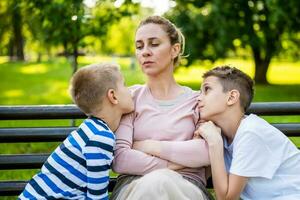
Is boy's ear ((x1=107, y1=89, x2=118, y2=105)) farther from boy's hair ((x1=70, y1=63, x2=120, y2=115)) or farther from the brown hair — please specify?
the brown hair

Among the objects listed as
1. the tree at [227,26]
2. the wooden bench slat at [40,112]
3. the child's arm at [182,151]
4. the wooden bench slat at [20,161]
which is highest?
the wooden bench slat at [40,112]

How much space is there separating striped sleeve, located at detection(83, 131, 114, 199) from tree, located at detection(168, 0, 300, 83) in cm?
1482

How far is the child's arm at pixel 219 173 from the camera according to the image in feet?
9.50

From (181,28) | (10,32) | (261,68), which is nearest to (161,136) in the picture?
(181,28)

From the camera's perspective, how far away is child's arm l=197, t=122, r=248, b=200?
9.50ft

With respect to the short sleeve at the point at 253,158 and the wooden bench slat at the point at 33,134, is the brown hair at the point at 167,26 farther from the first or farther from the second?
the wooden bench slat at the point at 33,134

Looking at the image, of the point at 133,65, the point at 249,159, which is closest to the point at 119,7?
the point at 249,159

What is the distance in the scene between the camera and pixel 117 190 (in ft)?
9.97

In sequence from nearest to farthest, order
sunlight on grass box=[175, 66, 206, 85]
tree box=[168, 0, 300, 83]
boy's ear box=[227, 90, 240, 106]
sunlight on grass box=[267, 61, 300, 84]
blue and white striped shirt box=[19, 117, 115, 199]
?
blue and white striped shirt box=[19, 117, 115, 199] < boy's ear box=[227, 90, 240, 106] < tree box=[168, 0, 300, 83] < sunlight on grass box=[175, 66, 206, 85] < sunlight on grass box=[267, 61, 300, 84]

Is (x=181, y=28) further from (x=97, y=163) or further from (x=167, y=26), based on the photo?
(x=97, y=163)

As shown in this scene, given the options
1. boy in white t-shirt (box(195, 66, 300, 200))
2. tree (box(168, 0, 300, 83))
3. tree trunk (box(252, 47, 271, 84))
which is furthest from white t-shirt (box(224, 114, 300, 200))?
tree trunk (box(252, 47, 271, 84))

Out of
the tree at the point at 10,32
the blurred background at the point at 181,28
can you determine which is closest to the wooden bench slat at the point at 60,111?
the blurred background at the point at 181,28

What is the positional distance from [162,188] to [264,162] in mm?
607

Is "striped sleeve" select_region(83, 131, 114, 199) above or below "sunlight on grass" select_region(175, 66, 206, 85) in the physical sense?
above
